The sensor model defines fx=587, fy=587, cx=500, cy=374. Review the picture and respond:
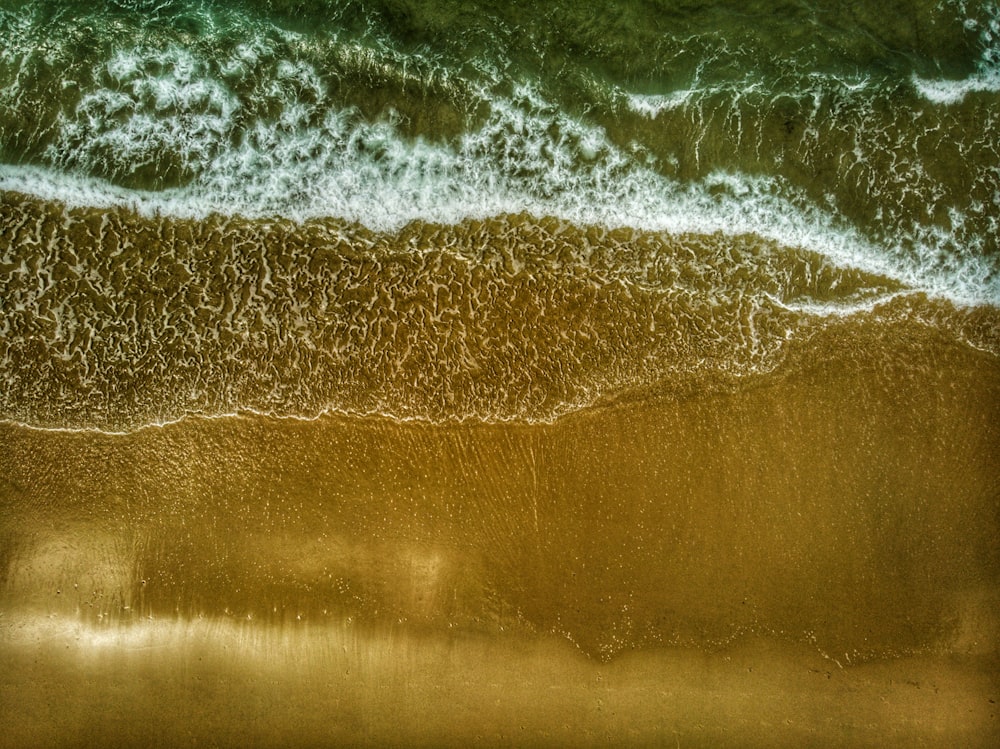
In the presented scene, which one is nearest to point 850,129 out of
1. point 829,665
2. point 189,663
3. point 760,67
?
point 760,67

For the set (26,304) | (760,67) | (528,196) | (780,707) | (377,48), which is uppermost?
(760,67)

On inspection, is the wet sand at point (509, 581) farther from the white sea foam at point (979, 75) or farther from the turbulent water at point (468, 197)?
the white sea foam at point (979, 75)

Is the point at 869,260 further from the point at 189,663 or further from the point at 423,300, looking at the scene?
the point at 189,663

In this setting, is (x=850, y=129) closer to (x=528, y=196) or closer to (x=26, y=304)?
(x=528, y=196)

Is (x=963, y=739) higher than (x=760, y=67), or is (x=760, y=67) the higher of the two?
(x=760, y=67)

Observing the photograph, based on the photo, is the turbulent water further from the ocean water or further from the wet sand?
the wet sand

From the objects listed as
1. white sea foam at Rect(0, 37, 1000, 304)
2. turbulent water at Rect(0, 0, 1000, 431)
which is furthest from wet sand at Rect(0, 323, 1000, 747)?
white sea foam at Rect(0, 37, 1000, 304)

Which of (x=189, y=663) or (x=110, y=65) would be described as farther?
(x=110, y=65)
